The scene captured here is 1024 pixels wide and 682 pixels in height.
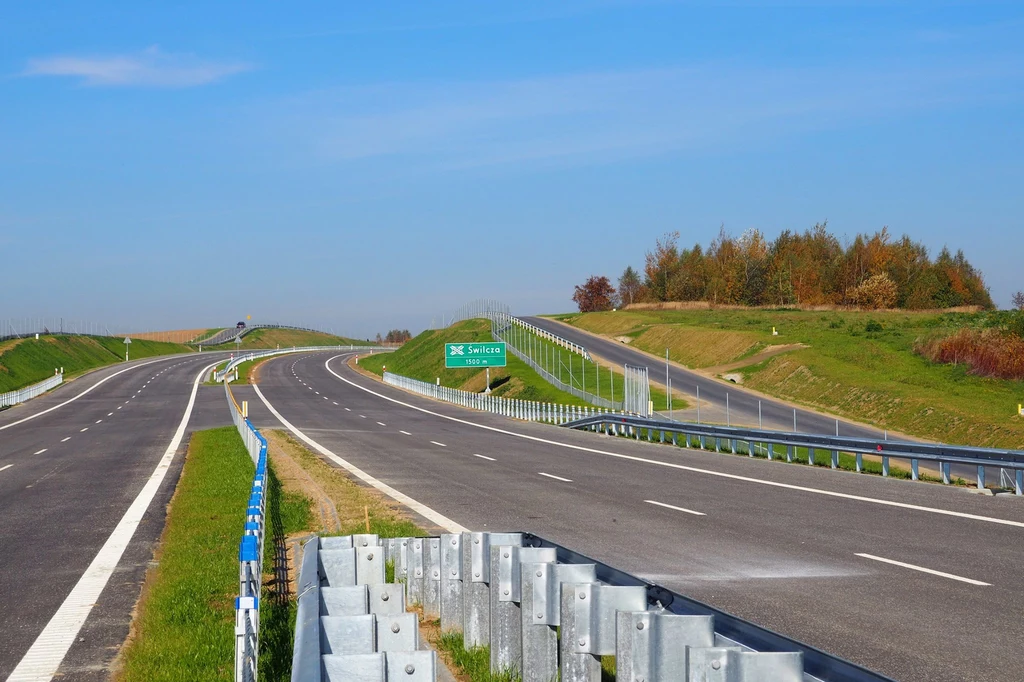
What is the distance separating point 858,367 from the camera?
2457 inches

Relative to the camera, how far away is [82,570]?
44.7 ft

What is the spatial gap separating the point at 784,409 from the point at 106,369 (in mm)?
75341

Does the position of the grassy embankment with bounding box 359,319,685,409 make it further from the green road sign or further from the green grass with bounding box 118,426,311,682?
the green grass with bounding box 118,426,311,682

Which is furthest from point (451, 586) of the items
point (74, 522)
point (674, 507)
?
point (74, 522)

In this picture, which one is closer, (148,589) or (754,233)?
(148,589)

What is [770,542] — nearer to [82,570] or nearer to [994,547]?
[994,547]

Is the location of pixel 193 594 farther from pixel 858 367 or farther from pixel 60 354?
pixel 60 354

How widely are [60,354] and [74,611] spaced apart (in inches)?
4563

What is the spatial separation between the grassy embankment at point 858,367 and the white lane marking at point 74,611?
33711 millimetres

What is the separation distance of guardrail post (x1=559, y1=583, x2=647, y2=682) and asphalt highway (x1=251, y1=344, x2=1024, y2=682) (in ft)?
9.80

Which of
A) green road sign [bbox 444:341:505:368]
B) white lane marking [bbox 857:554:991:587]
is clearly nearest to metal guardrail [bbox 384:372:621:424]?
green road sign [bbox 444:341:505:368]

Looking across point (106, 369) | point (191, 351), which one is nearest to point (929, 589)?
point (106, 369)

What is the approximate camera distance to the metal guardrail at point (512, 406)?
5150 cm

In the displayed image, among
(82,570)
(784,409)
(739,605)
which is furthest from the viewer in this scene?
(784,409)
